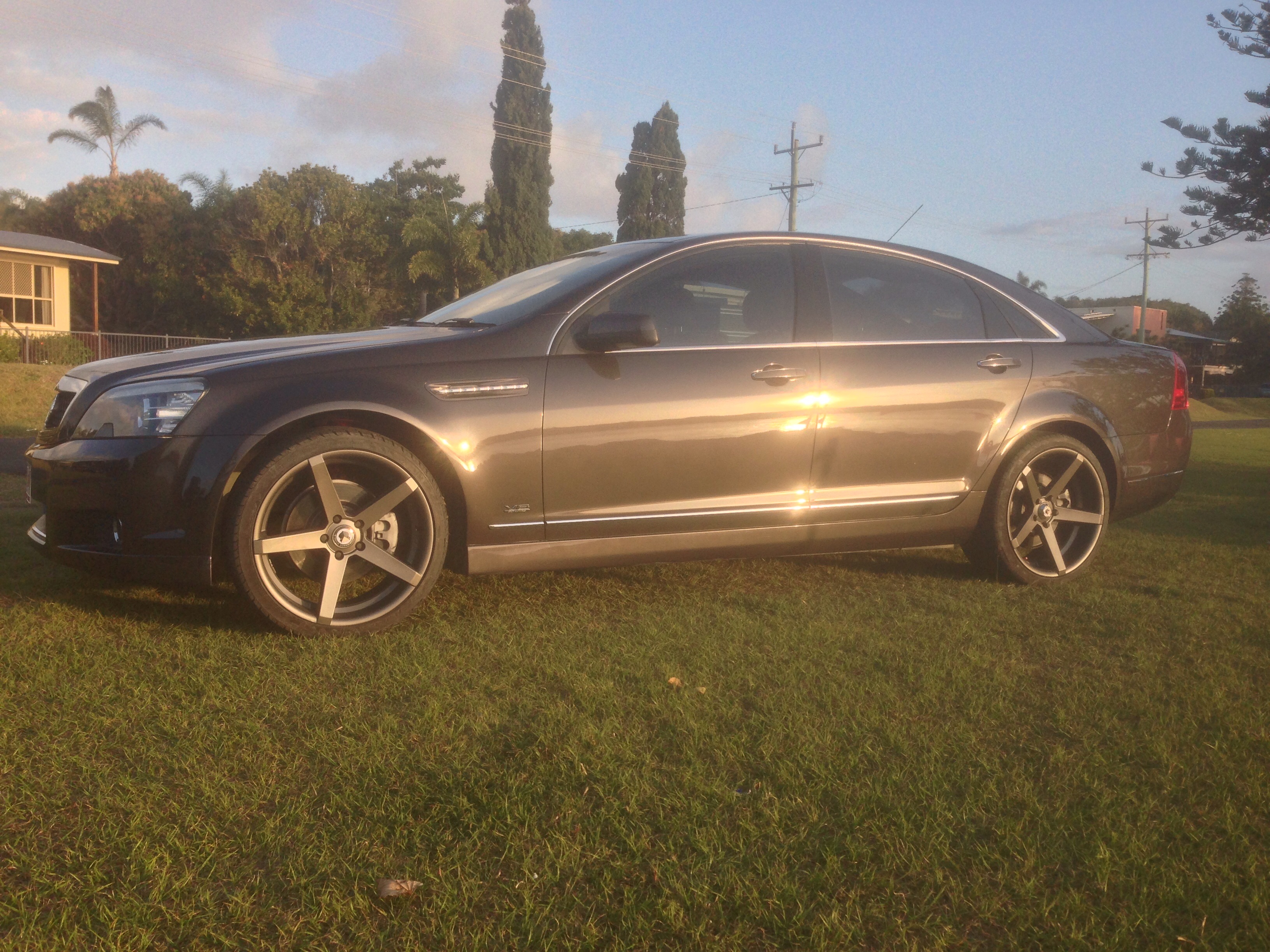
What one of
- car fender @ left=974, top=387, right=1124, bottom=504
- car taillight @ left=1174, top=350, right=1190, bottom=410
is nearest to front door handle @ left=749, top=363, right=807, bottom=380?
car fender @ left=974, top=387, right=1124, bottom=504

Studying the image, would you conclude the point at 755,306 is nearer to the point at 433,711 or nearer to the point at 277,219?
the point at 433,711

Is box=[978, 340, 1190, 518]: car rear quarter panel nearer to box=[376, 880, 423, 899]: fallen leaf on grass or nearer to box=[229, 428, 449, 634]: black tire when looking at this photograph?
box=[229, 428, 449, 634]: black tire

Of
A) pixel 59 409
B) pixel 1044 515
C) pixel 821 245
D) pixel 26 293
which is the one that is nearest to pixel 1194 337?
pixel 26 293

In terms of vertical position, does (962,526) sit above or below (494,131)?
below

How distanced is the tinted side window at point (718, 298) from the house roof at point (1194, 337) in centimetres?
5699

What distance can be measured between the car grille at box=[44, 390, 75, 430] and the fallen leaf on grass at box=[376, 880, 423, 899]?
2.70m

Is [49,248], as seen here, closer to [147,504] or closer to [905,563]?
[147,504]

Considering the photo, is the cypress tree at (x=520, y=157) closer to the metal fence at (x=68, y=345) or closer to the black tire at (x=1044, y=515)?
the metal fence at (x=68, y=345)

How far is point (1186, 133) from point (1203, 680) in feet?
36.0

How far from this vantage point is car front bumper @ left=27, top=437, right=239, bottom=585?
→ 11.7 ft

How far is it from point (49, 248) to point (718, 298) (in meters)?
25.8

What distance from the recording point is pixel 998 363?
16.2 feet

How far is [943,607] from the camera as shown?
451cm

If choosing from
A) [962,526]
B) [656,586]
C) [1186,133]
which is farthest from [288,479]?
[1186,133]
